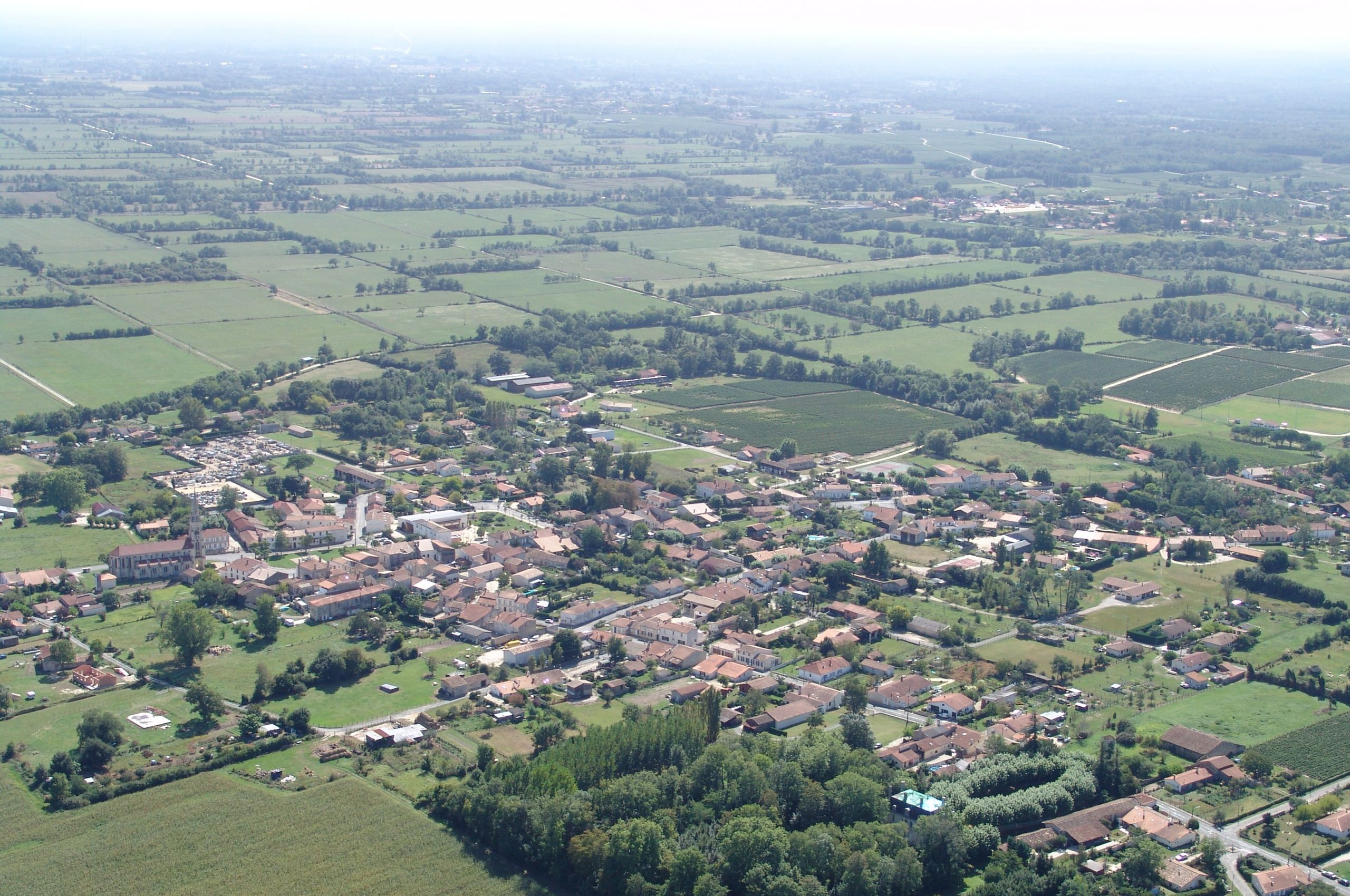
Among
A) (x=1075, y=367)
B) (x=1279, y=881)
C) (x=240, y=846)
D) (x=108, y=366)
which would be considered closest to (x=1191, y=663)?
(x=1279, y=881)

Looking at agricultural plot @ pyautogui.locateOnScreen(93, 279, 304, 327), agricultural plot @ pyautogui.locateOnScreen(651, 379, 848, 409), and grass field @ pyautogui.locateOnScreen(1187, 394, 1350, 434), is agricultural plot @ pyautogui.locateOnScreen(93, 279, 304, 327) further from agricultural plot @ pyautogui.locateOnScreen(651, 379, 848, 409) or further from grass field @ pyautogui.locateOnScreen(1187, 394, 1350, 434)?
grass field @ pyautogui.locateOnScreen(1187, 394, 1350, 434)

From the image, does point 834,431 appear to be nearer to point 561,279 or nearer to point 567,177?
point 561,279

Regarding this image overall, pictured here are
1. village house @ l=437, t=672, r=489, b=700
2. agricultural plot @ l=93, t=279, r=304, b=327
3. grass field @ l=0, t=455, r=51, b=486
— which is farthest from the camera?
agricultural plot @ l=93, t=279, r=304, b=327

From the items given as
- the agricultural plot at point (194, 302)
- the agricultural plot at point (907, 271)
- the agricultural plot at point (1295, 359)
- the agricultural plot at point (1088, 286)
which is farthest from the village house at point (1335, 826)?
the agricultural plot at point (194, 302)

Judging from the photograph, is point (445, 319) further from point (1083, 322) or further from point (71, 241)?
point (1083, 322)

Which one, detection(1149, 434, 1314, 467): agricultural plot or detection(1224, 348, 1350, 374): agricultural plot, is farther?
detection(1224, 348, 1350, 374): agricultural plot

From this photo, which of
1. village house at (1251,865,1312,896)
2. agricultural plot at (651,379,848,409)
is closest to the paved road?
village house at (1251,865,1312,896)

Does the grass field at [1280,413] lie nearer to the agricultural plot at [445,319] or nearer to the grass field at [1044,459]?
the grass field at [1044,459]
